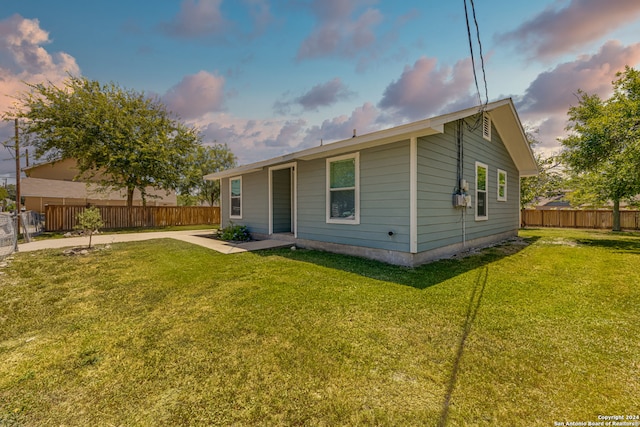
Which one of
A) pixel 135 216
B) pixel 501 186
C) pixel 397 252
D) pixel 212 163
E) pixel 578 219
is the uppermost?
pixel 212 163

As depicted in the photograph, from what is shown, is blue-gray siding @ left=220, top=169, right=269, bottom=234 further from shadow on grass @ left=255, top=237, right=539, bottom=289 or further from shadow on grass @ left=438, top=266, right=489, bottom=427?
shadow on grass @ left=438, top=266, right=489, bottom=427

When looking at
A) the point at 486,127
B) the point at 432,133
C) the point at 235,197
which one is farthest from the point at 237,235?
the point at 486,127

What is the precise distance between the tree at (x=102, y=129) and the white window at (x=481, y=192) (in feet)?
51.9

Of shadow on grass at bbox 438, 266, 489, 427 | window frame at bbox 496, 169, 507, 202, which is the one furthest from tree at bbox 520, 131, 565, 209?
shadow on grass at bbox 438, 266, 489, 427

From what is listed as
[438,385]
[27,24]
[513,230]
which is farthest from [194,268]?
[513,230]

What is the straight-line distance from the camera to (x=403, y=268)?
5004mm

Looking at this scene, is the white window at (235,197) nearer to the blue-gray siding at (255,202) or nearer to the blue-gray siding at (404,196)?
the blue-gray siding at (255,202)

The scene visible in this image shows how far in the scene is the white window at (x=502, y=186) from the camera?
858 centimetres

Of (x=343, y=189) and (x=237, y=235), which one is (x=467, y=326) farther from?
(x=237, y=235)

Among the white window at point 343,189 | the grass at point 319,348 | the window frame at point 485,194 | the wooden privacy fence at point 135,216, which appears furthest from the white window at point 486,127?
the wooden privacy fence at point 135,216

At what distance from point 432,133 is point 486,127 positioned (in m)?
4.12

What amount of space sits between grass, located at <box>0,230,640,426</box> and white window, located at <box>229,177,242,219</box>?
5700 millimetres

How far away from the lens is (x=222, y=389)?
185 cm

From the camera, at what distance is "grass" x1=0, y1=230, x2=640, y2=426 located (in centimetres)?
168
